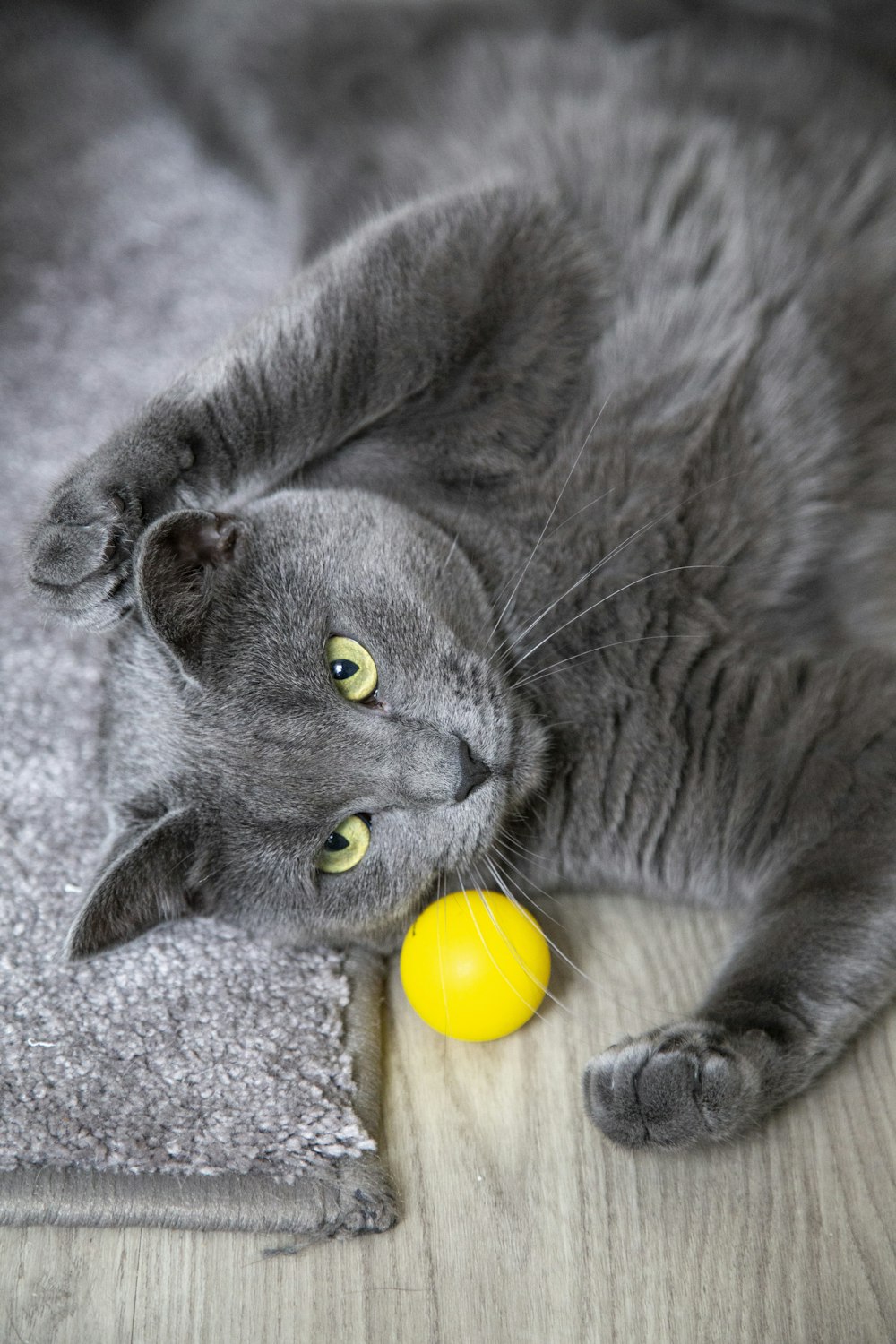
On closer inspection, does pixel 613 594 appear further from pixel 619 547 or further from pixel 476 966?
pixel 476 966

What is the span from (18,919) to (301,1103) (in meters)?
0.42

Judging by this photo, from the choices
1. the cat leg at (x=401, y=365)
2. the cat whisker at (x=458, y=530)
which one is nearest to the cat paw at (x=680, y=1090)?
the cat whisker at (x=458, y=530)

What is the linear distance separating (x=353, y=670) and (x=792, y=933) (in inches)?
21.8

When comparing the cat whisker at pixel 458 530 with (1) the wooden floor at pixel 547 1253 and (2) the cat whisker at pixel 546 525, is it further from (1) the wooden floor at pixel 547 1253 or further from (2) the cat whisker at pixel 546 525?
(1) the wooden floor at pixel 547 1253

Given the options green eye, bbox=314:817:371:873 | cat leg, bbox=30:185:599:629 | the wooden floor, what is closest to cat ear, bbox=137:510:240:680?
cat leg, bbox=30:185:599:629

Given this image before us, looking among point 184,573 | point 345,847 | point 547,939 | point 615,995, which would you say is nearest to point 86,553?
point 184,573

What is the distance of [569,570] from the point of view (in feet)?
4.32

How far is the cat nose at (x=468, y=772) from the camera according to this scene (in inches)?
44.0

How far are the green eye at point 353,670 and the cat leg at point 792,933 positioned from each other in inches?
16.5

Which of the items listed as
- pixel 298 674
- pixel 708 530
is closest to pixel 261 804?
pixel 298 674

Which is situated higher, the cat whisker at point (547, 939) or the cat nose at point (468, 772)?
the cat nose at point (468, 772)

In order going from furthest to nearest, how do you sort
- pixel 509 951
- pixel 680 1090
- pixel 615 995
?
1. pixel 615 995
2. pixel 509 951
3. pixel 680 1090

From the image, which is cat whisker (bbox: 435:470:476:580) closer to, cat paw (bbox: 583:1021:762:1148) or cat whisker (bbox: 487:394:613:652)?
cat whisker (bbox: 487:394:613:652)

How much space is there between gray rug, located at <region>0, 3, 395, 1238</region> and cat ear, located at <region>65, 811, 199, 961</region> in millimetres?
125
